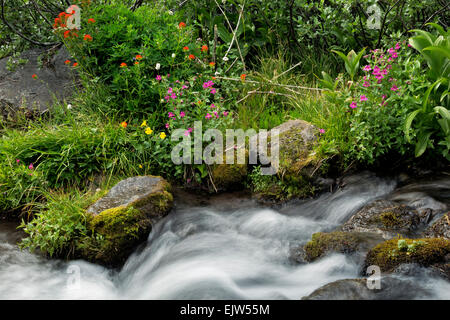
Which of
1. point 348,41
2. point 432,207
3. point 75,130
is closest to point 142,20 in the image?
point 75,130

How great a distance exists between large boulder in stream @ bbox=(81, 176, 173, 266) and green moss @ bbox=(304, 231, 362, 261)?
1410 mm

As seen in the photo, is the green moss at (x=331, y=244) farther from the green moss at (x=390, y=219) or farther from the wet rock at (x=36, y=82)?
the wet rock at (x=36, y=82)

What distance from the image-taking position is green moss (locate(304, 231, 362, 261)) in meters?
3.30

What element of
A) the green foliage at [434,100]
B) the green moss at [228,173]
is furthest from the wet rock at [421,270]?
the green moss at [228,173]

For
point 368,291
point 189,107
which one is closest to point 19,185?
point 189,107

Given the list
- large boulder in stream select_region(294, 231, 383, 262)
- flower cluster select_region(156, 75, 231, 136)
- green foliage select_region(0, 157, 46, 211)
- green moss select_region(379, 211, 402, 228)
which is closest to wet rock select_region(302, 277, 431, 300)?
large boulder in stream select_region(294, 231, 383, 262)

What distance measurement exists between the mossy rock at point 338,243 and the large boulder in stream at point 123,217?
1.40 meters

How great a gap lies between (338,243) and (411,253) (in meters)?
0.52

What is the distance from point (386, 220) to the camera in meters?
3.58

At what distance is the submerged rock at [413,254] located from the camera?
9.82ft

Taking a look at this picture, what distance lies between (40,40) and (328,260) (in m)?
5.47

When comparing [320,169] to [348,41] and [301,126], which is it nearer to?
[301,126]

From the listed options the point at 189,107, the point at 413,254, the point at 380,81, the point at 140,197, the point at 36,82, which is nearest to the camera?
the point at 413,254
